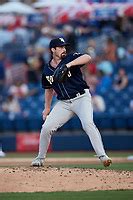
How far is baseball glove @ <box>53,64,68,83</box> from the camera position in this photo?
33.2ft

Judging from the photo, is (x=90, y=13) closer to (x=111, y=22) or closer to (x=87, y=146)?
(x=111, y=22)

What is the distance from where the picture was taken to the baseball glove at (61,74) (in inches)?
399

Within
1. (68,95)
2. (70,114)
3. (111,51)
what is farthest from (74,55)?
(111,51)

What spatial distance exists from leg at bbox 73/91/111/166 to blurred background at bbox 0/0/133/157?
25.4 feet

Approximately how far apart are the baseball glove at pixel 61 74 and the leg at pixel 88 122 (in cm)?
38

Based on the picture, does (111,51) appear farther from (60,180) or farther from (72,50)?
(60,180)

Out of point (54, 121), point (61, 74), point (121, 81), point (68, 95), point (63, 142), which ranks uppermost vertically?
point (61, 74)

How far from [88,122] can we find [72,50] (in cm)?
942

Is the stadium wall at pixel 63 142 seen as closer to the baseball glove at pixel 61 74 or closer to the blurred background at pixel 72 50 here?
the blurred background at pixel 72 50

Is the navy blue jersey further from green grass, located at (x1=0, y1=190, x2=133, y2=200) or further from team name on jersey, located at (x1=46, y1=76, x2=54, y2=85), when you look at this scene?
green grass, located at (x1=0, y1=190, x2=133, y2=200)

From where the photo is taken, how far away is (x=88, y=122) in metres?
10.2

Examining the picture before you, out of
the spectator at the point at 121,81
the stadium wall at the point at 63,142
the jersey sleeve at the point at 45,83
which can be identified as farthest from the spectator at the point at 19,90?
the jersey sleeve at the point at 45,83

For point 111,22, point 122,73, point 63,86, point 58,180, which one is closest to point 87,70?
point 122,73

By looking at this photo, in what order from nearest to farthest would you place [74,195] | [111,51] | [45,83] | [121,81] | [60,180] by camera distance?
[74,195], [60,180], [45,83], [121,81], [111,51]
